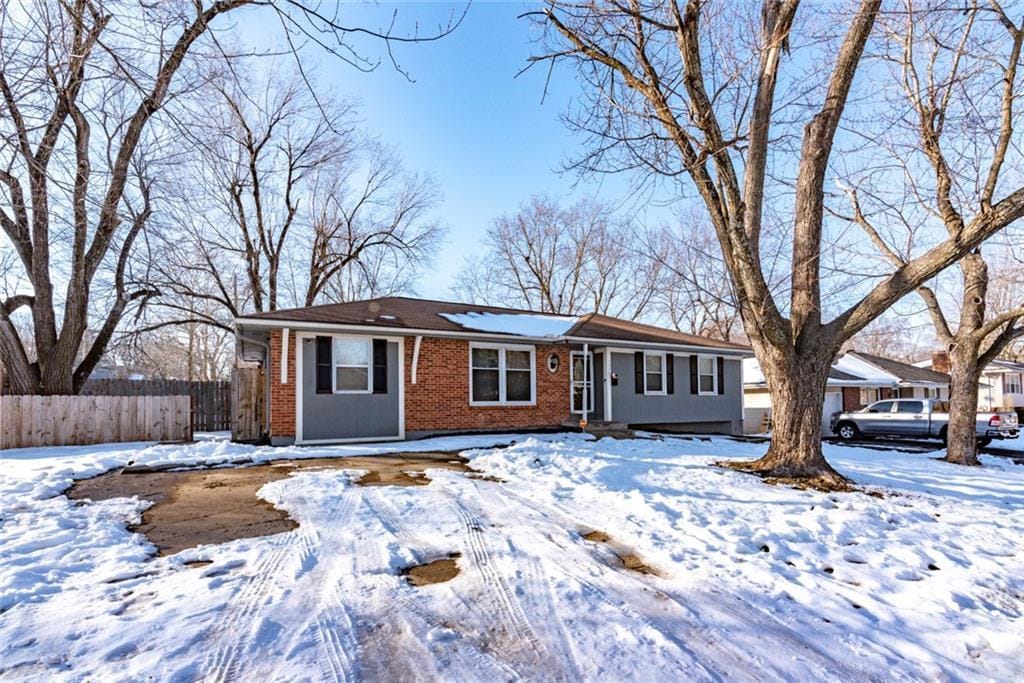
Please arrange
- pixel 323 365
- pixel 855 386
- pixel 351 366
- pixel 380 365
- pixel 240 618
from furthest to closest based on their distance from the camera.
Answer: pixel 855 386 < pixel 380 365 < pixel 351 366 < pixel 323 365 < pixel 240 618

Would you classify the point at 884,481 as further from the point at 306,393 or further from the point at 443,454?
the point at 306,393

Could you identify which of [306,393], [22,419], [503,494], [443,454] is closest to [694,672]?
[503,494]

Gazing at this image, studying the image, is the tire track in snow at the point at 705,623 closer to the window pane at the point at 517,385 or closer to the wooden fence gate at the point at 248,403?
the window pane at the point at 517,385

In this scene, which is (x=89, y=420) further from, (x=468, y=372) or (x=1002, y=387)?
(x=1002, y=387)

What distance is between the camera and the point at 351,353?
10992mm

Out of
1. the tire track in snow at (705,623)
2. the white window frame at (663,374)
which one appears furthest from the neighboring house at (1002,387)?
the tire track in snow at (705,623)

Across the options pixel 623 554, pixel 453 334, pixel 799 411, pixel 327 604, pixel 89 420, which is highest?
pixel 453 334

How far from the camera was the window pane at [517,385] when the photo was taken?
41.7 feet

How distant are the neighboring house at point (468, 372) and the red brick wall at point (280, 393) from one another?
0.06 feet

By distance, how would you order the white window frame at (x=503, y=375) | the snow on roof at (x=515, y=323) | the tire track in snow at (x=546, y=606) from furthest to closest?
1. the snow on roof at (x=515, y=323)
2. the white window frame at (x=503, y=375)
3. the tire track in snow at (x=546, y=606)

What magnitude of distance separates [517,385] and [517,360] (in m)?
0.61

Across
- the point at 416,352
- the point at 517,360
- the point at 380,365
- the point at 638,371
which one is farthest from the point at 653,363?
the point at 380,365

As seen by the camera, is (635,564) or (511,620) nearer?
(511,620)

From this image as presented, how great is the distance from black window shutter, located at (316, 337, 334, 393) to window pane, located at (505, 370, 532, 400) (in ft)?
13.5
